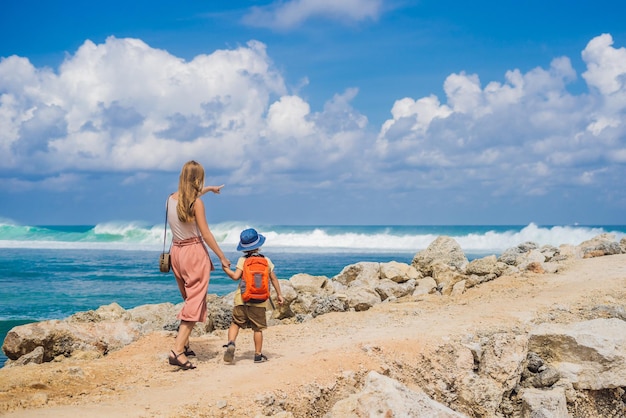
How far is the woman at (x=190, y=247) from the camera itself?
684 cm

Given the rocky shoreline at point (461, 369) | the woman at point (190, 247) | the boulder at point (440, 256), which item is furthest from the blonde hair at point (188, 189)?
the boulder at point (440, 256)

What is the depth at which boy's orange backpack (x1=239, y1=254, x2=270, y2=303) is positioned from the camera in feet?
22.8

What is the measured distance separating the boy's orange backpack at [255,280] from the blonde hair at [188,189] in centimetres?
81

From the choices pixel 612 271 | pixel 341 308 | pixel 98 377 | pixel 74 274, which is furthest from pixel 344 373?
pixel 74 274

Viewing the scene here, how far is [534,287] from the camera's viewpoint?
11.5 m

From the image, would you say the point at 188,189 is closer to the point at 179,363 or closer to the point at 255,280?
the point at 255,280

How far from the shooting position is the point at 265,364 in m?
6.93

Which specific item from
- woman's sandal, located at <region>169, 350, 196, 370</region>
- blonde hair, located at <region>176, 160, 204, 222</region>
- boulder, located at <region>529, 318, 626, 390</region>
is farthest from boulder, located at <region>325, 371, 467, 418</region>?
boulder, located at <region>529, 318, 626, 390</region>

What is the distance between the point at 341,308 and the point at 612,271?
525cm

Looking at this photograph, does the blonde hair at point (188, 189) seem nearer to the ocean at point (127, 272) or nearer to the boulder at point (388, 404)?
the boulder at point (388, 404)

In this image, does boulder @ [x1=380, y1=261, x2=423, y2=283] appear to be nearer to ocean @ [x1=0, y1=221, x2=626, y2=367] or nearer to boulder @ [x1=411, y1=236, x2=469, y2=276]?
boulder @ [x1=411, y1=236, x2=469, y2=276]

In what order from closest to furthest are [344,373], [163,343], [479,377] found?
[344,373] → [479,377] → [163,343]

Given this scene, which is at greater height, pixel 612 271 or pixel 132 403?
pixel 612 271

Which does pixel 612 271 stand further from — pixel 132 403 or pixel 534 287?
pixel 132 403
